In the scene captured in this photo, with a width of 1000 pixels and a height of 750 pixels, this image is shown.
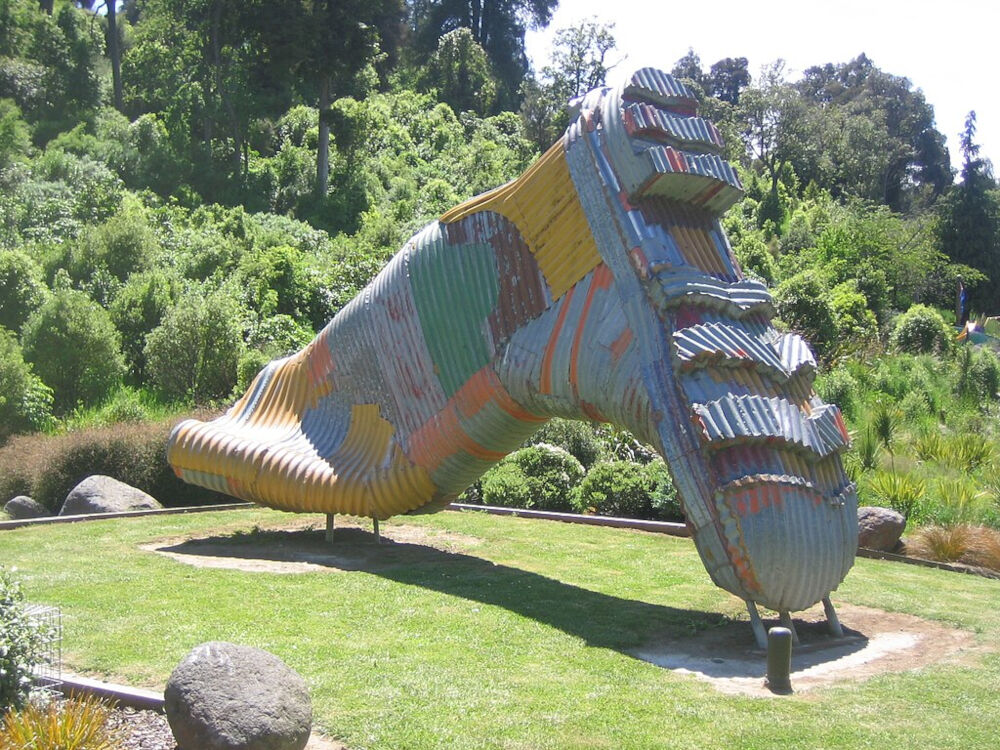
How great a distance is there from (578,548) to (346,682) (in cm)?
652

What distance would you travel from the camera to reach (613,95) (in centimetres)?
1030

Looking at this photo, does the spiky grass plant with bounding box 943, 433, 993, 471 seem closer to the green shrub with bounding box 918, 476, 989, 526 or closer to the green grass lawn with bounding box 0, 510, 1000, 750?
the green shrub with bounding box 918, 476, 989, 526

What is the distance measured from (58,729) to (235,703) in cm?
97

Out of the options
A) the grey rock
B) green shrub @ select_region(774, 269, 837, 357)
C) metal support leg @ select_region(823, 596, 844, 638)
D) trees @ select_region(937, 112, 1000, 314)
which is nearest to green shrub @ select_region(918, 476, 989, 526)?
metal support leg @ select_region(823, 596, 844, 638)

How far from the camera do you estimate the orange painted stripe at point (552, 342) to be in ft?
34.0

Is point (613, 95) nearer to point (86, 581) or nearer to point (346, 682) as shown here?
point (346, 682)

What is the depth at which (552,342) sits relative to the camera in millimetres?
10391

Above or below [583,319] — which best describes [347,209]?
above

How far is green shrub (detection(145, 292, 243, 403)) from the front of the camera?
74.3 ft

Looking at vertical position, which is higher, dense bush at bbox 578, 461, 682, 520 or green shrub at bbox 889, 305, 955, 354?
green shrub at bbox 889, 305, 955, 354

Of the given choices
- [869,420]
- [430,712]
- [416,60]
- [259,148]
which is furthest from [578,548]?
[416,60]

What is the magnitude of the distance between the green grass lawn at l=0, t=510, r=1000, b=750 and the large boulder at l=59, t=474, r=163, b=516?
2.23 meters

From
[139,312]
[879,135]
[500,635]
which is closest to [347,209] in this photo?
Answer: [139,312]

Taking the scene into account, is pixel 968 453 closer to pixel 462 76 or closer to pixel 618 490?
pixel 618 490
